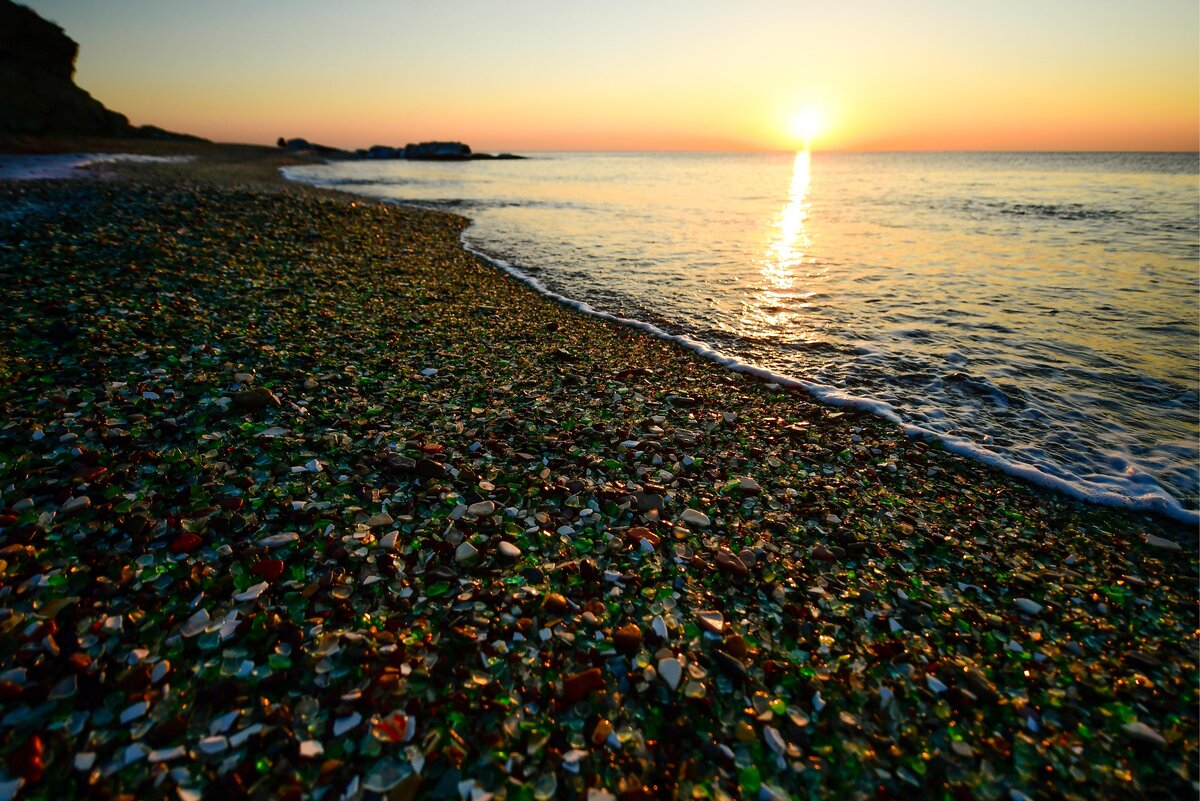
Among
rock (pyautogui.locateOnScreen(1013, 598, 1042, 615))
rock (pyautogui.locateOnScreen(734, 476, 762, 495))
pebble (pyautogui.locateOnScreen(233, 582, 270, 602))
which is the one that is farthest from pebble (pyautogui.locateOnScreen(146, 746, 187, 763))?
rock (pyautogui.locateOnScreen(1013, 598, 1042, 615))

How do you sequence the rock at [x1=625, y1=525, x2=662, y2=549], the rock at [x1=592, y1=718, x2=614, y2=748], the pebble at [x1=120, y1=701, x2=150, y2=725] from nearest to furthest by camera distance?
the pebble at [x1=120, y1=701, x2=150, y2=725] → the rock at [x1=592, y1=718, x2=614, y2=748] → the rock at [x1=625, y1=525, x2=662, y2=549]

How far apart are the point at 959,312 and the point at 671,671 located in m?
14.1

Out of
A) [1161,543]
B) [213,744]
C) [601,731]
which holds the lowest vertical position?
[1161,543]

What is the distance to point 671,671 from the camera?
3662 millimetres

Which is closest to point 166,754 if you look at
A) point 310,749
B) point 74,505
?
point 310,749

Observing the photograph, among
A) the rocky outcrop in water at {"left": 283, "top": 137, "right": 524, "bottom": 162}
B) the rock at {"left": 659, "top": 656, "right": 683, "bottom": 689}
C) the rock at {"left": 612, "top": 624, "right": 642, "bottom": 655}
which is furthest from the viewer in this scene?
the rocky outcrop in water at {"left": 283, "top": 137, "right": 524, "bottom": 162}

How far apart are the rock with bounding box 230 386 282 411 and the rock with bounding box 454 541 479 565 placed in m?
3.75

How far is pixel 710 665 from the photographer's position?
3.78m

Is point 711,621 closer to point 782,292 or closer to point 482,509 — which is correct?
point 482,509

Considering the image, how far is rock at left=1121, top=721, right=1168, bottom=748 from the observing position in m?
3.39

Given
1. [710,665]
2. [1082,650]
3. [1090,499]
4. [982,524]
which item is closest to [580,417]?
[710,665]

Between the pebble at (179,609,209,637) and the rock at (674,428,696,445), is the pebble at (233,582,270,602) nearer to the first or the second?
the pebble at (179,609,209,637)

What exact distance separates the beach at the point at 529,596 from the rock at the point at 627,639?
0.10ft

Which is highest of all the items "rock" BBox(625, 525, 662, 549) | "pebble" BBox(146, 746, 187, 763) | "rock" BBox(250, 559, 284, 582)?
"rock" BBox(250, 559, 284, 582)
